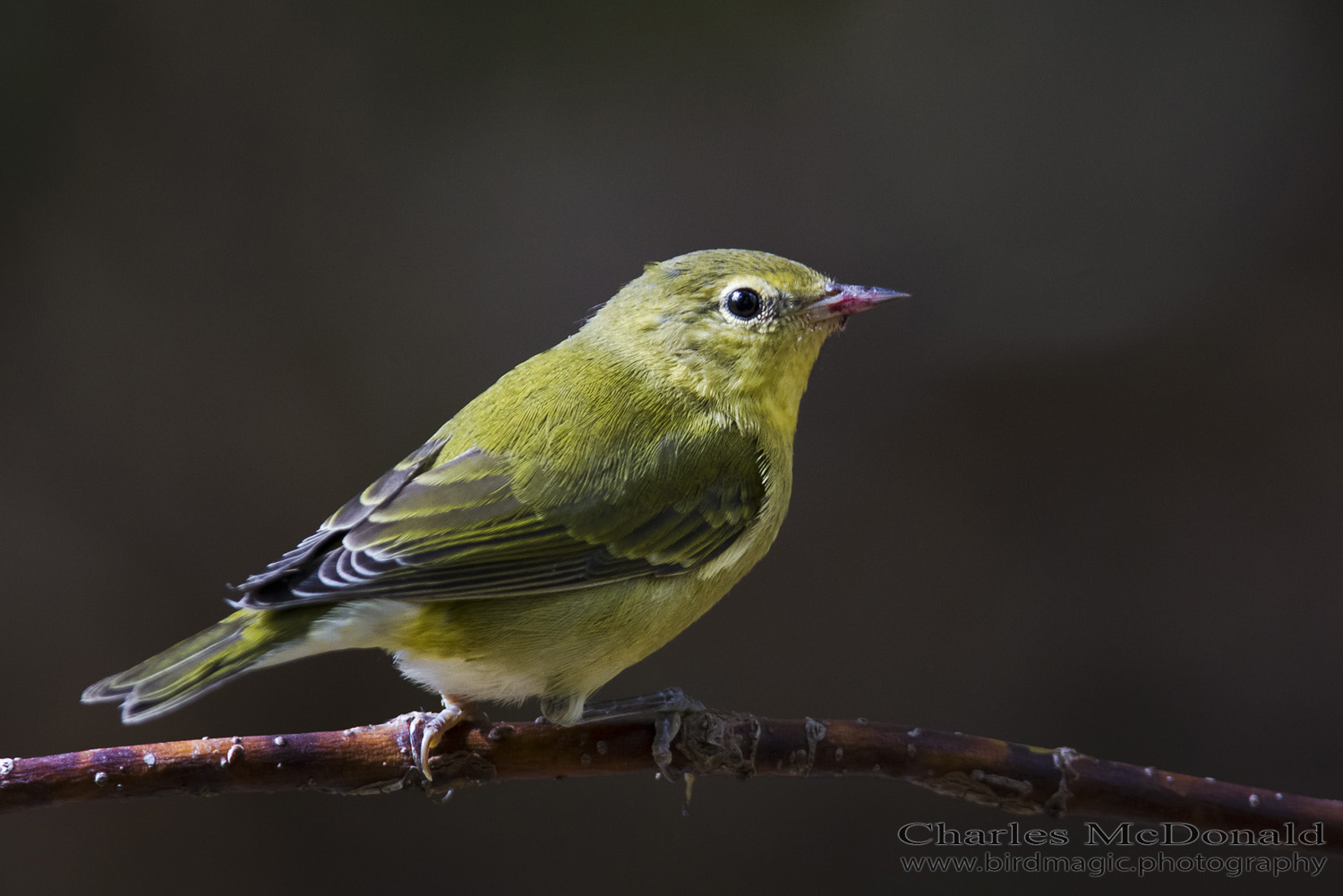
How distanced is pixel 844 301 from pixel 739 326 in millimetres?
226

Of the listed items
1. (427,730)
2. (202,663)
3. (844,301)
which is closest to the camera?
(202,663)

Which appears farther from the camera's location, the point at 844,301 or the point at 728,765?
the point at 844,301

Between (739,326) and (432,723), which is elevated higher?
(739,326)

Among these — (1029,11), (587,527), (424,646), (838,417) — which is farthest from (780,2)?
(424,646)

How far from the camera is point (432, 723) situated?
1839 millimetres

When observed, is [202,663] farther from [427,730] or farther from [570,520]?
[570,520]

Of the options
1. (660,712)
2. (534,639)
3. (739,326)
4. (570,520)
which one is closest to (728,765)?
(660,712)

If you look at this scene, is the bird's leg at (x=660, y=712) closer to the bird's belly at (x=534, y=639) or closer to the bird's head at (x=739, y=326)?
the bird's belly at (x=534, y=639)

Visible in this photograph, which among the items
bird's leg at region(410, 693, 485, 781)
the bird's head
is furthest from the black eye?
bird's leg at region(410, 693, 485, 781)

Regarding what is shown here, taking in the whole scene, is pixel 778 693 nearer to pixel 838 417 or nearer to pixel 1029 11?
pixel 838 417

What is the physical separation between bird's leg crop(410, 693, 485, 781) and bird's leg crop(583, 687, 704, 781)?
8.9 inches

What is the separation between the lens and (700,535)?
200cm

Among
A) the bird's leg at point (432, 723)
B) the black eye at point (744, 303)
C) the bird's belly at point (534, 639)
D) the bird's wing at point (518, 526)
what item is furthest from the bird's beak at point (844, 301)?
the bird's leg at point (432, 723)

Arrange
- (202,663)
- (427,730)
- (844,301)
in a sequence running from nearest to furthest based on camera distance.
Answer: (202,663), (427,730), (844,301)
